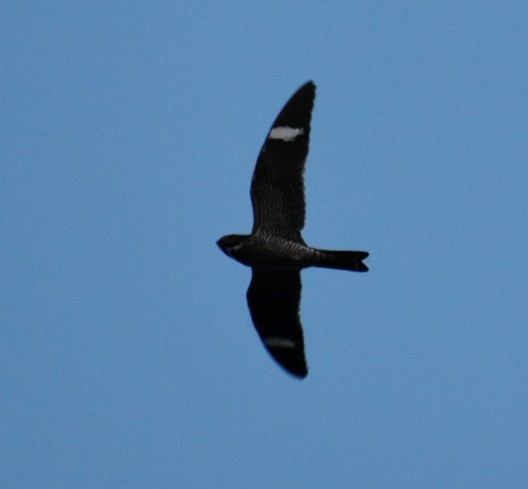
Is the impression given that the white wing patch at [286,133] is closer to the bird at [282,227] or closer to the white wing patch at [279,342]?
the bird at [282,227]

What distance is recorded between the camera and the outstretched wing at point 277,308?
827cm

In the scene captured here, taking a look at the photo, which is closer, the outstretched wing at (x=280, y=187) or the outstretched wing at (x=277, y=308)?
the outstretched wing at (x=280, y=187)

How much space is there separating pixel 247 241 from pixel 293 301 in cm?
87

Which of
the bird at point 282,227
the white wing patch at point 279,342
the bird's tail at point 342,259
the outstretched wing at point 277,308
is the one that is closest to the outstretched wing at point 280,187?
the bird at point 282,227

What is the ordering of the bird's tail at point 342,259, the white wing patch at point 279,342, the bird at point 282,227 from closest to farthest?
the bird's tail at point 342,259
the bird at point 282,227
the white wing patch at point 279,342

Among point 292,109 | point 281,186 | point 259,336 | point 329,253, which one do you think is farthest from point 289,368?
point 292,109

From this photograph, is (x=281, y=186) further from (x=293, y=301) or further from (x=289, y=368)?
(x=289, y=368)

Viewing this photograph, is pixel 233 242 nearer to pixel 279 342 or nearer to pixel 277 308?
pixel 277 308

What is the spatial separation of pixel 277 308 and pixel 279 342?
39 centimetres

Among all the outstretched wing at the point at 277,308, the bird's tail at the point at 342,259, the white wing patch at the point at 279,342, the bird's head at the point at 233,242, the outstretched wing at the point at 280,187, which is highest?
the outstretched wing at the point at 280,187

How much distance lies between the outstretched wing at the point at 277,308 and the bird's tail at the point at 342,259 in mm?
652

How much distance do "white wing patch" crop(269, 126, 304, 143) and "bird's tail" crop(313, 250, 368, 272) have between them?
4.18ft

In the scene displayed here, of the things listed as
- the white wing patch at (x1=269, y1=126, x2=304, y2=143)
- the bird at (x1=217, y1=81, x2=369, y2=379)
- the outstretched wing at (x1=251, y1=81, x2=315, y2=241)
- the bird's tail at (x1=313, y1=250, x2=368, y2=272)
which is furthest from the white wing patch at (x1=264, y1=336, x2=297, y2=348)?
the white wing patch at (x1=269, y1=126, x2=304, y2=143)

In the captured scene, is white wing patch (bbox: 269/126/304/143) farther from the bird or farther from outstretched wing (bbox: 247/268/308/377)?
outstretched wing (bbox: 247/268/308/377)
